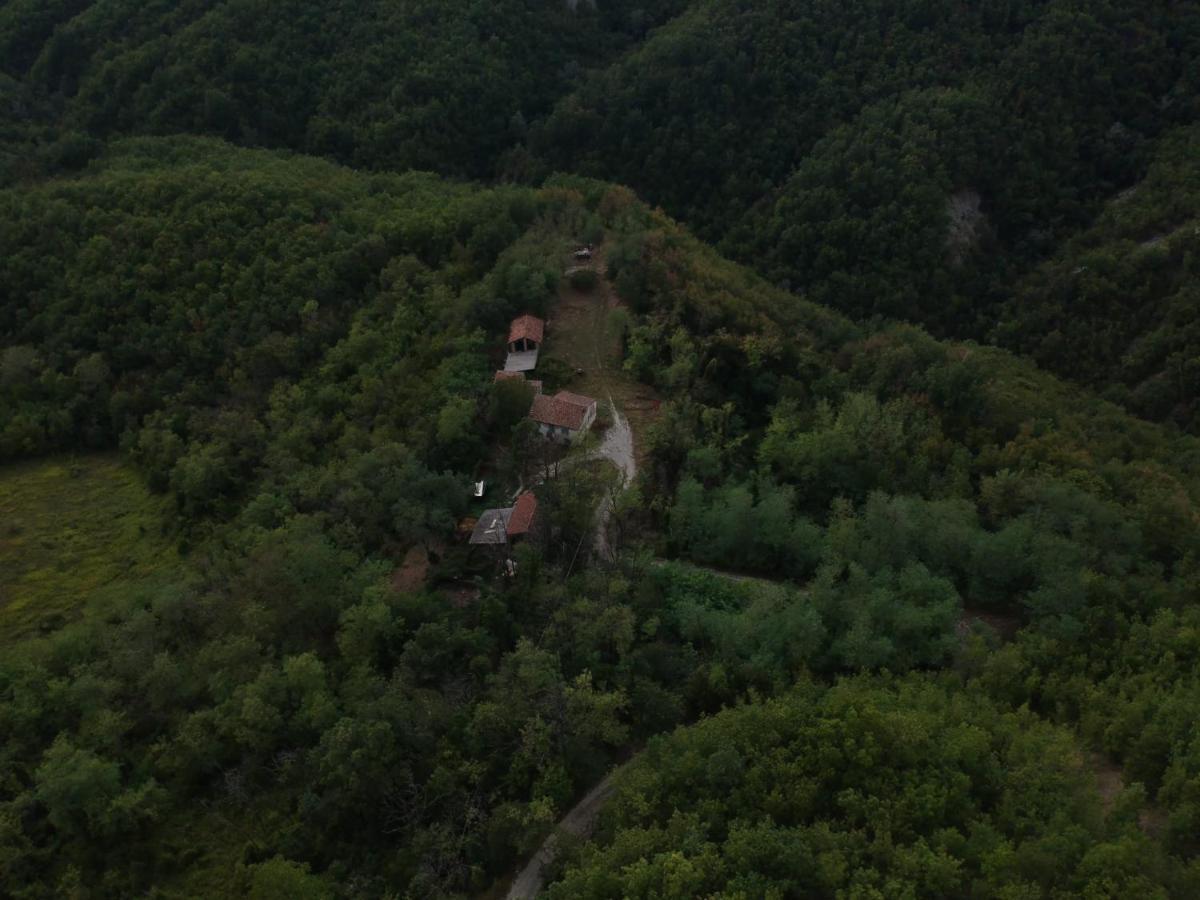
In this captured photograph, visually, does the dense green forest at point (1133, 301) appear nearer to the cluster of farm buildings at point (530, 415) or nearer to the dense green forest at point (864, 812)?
the cluster of farm buildings at point (530, 415)

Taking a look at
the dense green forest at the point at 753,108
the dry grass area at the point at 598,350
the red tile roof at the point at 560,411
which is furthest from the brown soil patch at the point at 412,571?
the dense green forest at the point at 753,108

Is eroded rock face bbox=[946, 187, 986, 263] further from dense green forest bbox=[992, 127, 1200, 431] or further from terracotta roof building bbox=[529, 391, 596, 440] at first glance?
terracotta roof building bbox=[529, 391, 596, 440]

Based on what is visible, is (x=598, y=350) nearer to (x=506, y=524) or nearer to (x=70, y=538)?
(x=506, y=524)

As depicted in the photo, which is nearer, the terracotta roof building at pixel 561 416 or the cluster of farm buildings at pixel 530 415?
the cluster of farm buildings at pixel 530 415

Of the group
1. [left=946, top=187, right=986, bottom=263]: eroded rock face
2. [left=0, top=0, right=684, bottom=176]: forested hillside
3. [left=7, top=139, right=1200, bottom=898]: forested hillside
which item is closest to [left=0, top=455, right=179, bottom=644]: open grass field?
[left=7, top=139, right=1200, bottom=898]: forested hillside

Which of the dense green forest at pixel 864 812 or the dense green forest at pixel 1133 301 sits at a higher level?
the dense green forest at pixel 1133 301

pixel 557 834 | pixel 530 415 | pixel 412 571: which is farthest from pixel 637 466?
pixel 557 834

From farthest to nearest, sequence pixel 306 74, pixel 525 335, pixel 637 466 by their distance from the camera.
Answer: pixel 306 74 < pixel 525 335 < pixel 637 466
